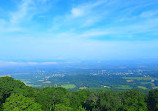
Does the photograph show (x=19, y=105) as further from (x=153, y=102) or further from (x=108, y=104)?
(x=153, y=102)

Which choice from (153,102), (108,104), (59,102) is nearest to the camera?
(108,104)

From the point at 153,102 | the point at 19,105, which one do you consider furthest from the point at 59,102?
the point at 153,102

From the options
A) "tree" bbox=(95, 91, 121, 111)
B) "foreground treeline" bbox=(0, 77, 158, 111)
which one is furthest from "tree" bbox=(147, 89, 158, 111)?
"tree" bbox=(95, 91, 121, 111)

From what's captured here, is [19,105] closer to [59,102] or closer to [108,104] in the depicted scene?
[59,102]

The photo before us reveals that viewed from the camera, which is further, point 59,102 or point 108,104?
point 59,102

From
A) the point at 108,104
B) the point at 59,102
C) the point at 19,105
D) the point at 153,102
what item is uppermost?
the point at 19,105

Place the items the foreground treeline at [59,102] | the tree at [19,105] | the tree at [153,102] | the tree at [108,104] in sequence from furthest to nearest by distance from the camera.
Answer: the tree at [153,102] < the tree at [108,104] < the foreground treeline at [59,102] < the tree at [19,105]

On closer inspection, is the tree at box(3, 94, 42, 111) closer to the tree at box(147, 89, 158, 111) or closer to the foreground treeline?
the foreground treeline

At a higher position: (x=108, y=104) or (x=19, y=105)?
(x=19, y=105)

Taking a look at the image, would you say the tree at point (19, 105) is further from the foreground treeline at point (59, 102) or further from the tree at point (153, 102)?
the tree at point (153, 102)

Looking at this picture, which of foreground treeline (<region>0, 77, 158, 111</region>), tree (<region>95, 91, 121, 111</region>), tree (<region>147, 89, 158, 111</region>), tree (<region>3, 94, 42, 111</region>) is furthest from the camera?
tree (<region>147, 89, 158, 111</region>)

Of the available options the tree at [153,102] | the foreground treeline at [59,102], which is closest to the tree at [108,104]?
the foreground treeline at [59,102]

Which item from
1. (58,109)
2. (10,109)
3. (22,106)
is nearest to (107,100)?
(58,109)

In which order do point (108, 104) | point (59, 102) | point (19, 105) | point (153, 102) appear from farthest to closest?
point (153, 102) → point (59, 102) → point (108, 104) → point (19, 105)
